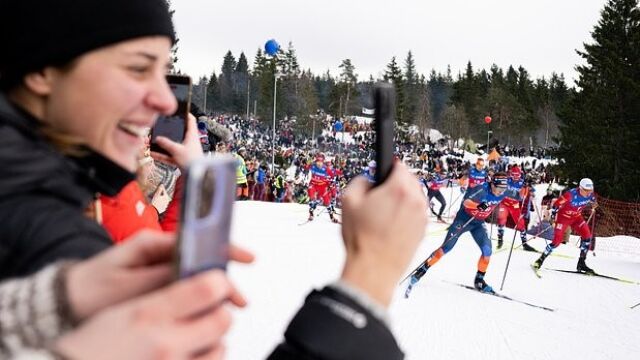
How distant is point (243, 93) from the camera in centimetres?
8906

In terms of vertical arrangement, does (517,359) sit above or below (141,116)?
below

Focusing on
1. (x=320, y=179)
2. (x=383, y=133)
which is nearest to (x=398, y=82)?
(x=320, y=179)

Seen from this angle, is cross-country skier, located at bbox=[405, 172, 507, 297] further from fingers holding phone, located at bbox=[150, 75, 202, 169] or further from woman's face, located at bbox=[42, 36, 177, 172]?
woman's face, located at bbox=[42, 36, 177, 172]

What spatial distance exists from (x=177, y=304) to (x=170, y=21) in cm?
62

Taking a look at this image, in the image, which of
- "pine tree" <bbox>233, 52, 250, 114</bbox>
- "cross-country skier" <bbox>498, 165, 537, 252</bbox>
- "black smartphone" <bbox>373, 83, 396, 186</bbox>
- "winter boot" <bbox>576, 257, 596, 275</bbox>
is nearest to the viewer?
"black smartphone" <bbox>373, 83, 396, 186</bbox>

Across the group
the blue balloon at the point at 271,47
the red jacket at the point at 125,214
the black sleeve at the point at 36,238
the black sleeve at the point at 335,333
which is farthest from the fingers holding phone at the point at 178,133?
the blue balloon at the point at 271,47

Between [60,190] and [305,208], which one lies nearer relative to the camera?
[60,190]

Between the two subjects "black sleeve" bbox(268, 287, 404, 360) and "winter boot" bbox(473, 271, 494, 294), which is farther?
"winter boot" bbox(473, 271, 494, 294)

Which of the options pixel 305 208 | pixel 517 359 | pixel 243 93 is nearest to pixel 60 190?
pixel 517 359

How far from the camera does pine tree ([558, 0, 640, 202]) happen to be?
25.6m

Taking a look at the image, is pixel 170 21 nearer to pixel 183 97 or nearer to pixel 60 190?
pixel 60 190

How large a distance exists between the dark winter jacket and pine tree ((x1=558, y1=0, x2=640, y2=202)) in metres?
27.7

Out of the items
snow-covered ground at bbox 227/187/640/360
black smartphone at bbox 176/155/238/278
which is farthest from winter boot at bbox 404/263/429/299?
black smartphone at bbox 176/155/238/278

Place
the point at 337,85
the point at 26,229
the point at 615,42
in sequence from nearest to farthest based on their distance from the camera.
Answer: the point at 26,229 → the point at 615,42 → the point at 337,85
